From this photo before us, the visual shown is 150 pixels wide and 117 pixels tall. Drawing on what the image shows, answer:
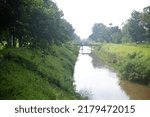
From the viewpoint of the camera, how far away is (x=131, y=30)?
132 ft

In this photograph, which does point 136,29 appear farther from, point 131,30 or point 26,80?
point 26,80

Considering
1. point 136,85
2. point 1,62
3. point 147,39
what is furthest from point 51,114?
point 147,39

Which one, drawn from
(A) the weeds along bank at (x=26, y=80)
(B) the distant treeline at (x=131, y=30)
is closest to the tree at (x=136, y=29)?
(B) the distant treeline at (x=131, y=30)

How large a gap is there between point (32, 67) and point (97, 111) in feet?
19.9

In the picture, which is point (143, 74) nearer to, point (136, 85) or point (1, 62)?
point (136, 85)

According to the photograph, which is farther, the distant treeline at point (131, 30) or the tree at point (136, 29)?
the tree at point (136, 29)

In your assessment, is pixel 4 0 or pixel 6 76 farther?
pixel 6 76

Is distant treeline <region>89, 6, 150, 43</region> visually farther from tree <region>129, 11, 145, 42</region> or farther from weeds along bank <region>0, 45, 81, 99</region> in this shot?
weeds along bank <region>0, 45, 81, 99</region>

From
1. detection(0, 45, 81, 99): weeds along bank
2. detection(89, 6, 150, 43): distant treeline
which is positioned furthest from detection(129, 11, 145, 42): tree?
detection(0, 45, 81, 99): weeds along bank

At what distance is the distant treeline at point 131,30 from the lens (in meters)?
33.1

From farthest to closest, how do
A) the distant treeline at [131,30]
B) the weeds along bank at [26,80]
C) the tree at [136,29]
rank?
the tree at [136,29], the distant treeline at [131,30], the weeds along bank at [26,80]

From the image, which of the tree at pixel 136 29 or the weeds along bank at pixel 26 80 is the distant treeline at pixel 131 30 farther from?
the weeds along bank at pixel 26 80

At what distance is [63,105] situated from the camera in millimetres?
5641

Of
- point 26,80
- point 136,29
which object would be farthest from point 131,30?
point 26,80
